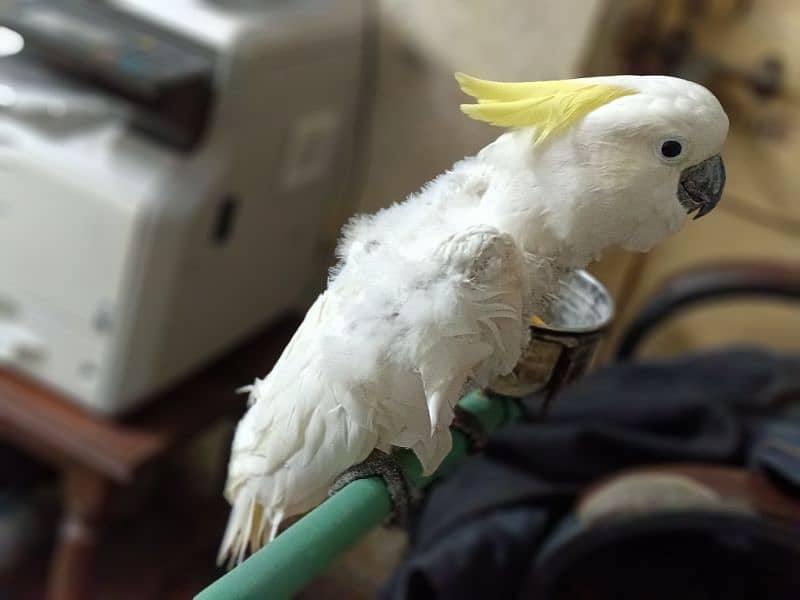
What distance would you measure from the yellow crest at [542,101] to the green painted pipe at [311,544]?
0.38ft

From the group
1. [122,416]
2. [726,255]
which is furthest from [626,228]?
[726,255]

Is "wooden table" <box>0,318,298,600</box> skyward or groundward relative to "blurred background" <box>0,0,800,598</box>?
groundward

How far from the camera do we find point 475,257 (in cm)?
31

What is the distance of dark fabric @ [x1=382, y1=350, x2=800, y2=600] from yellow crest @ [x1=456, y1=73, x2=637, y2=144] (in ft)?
0.88

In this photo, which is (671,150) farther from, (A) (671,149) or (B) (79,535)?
(B) (79,535)

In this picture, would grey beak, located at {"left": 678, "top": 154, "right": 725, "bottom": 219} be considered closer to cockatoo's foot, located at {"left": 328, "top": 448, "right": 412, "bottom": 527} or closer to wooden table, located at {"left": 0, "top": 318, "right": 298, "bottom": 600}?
cockatoo's foot, located at {"left": 328, "top": 448, "right": 412, "bottom": 527}

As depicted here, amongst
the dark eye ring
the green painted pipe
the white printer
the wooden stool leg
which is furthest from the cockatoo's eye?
the wooden stool leg

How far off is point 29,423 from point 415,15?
540 mm

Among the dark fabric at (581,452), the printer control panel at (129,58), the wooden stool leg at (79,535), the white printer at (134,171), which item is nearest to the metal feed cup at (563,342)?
the dark fabric at (581,452)

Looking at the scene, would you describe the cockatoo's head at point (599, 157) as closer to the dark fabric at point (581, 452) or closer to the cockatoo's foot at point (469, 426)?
the cockatoo's foot at point (469, 426)

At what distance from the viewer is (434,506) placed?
24.5 inches

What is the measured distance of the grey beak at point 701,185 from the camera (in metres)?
0.32

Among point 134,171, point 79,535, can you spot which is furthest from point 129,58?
point 79,535

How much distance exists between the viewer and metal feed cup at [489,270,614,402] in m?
0.36
